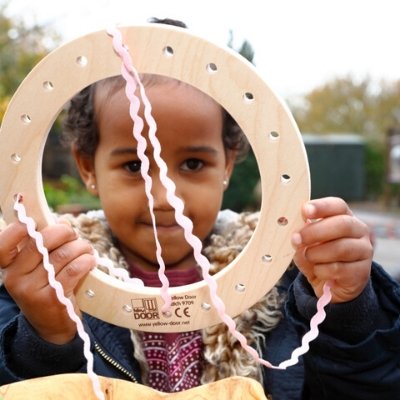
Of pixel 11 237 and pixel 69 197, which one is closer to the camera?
pixel 11 237

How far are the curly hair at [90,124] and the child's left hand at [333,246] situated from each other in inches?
13.0

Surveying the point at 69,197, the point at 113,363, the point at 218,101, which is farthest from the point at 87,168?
the point at 69,197

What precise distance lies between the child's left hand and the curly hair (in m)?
0.33

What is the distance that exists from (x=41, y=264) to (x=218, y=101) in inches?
11.1

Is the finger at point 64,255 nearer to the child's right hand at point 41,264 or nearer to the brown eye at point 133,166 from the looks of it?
the child's right hand at point 41,264

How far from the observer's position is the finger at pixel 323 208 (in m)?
0.68

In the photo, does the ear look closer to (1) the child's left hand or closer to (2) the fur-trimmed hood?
(2) the fur-trimmed hood

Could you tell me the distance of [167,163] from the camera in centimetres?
91

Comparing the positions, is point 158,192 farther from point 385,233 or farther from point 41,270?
point 385,233

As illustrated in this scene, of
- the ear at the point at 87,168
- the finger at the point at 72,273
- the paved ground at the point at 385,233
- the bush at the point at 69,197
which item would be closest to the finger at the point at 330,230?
the finger at the point at 72,273

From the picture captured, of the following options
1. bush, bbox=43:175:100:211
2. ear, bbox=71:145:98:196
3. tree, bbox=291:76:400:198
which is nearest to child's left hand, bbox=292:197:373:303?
ear, bbox=71:145:98:196

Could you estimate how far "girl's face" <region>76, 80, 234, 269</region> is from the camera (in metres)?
0.90

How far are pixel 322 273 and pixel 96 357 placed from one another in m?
0.36

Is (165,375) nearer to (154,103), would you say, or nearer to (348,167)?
(154,103)
